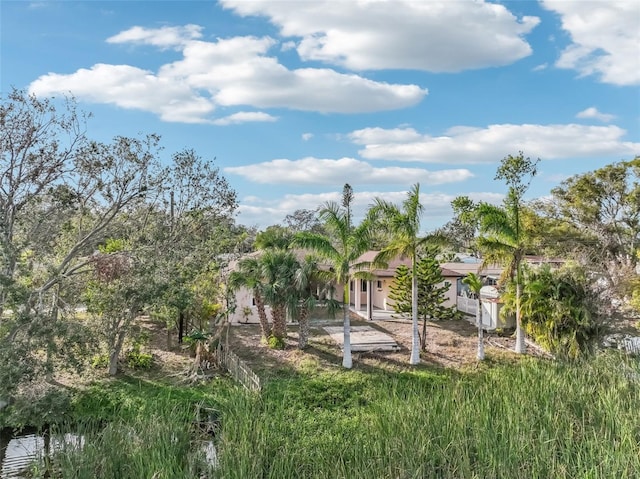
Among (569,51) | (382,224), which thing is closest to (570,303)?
(382,224)

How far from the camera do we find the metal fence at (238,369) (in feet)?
48.8

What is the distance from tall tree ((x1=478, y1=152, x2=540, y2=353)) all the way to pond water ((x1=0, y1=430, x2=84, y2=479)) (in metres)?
15.2

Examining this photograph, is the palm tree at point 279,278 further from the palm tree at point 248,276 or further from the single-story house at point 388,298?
the single-story house at point 388,298

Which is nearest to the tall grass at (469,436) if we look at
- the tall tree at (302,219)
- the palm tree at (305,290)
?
the palm tree at (305,290)

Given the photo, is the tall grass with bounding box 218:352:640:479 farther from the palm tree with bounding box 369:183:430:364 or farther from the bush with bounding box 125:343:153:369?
the bush with bounding box 125:343:153:369

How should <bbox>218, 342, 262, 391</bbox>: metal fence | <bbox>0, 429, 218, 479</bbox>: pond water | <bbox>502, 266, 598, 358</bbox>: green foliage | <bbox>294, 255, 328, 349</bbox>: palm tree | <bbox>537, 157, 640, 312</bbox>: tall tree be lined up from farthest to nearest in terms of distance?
1. <bbox>537, 157, 640, 312</bbox>: tall tree
2. <bbox>294, 255, 328, 349</bbox>: palm tree
3. <bbox>502, 266, 598, 358</bbox>: green foliage
4. <bbox>218, 342, 262, 391</bbox>: metal fence
5. <bbox>0, 429, 218, 479</bbox>: pond water

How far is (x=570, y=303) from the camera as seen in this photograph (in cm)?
1762

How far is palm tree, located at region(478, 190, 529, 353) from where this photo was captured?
18.9 meters

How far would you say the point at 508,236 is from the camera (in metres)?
18.9

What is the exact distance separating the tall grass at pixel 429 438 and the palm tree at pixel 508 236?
22.4ft

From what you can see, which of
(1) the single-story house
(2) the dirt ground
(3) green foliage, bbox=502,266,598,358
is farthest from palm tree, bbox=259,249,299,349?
(3) green foliage, bbox=502,266,598,358

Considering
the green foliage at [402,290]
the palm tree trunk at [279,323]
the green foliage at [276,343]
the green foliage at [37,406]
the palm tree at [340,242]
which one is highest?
the palm tree at [340,242]

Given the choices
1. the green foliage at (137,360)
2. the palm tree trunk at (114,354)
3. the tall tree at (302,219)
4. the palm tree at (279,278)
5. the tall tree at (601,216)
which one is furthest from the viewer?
the tall tree at (302,219)

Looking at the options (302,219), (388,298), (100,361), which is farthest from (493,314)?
(302,219)
